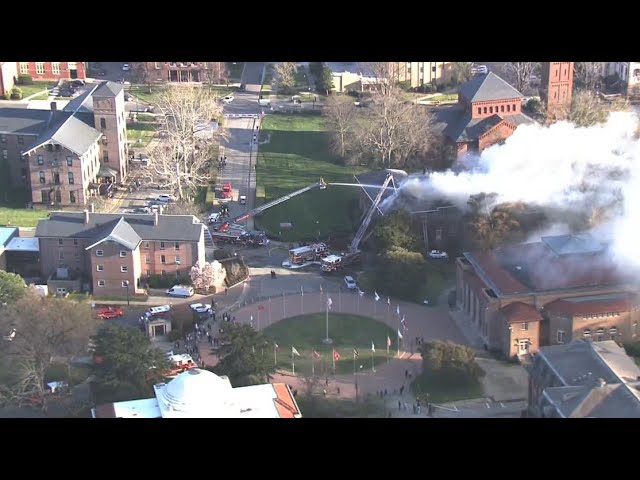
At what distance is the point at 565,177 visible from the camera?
51750 mm

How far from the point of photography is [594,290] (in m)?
41.9

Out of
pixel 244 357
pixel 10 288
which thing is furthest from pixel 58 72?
pixel 244 357

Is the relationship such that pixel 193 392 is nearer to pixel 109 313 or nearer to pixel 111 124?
pixel 109 313

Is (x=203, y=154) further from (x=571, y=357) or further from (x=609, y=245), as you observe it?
(x=571, y=357)

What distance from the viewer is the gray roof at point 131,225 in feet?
157

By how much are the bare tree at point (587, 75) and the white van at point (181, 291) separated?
42.4 m

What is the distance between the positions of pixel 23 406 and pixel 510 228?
22797 mm

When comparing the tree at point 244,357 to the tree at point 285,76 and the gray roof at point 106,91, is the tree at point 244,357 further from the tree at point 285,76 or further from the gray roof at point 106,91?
the tree at point 285,76

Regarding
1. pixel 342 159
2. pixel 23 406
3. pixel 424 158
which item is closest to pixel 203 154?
pixel 342 159

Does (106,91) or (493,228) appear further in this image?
(106,91)

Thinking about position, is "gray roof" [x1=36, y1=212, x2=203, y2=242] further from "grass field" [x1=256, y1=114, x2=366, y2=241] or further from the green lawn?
the green lawn

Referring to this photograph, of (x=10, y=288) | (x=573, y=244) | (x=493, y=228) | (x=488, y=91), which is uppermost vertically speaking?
(x=488, y=91)

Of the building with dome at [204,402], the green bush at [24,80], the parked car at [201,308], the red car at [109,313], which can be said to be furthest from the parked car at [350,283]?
the green bush at [24,80]

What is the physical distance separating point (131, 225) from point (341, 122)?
21.1 m
